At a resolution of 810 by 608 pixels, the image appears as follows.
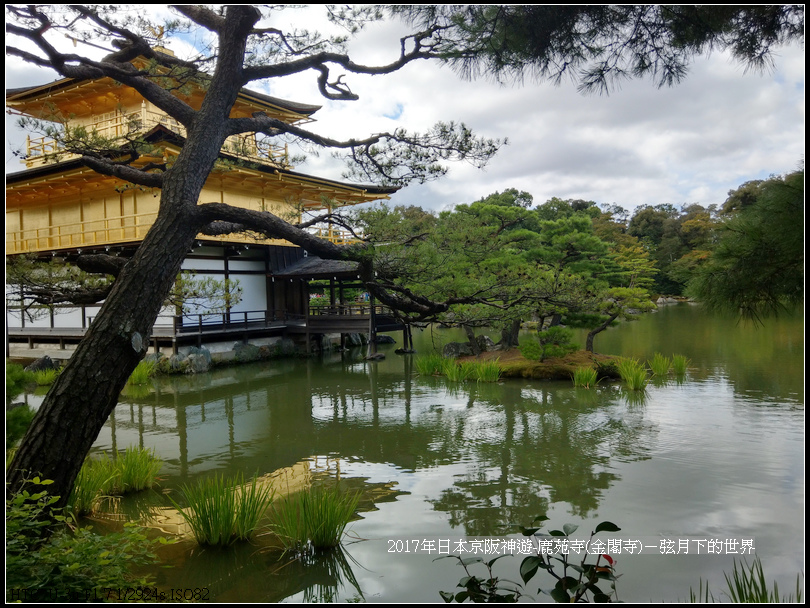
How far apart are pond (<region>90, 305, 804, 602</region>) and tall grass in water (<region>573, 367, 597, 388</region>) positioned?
28cm

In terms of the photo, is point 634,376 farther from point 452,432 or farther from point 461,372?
point 452,432

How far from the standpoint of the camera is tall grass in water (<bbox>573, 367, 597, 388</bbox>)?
8527 millimetres

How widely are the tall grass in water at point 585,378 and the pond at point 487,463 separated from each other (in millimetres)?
281

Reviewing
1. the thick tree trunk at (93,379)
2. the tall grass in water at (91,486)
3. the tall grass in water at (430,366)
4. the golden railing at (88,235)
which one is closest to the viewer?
the thick tree trunk at (93,379)

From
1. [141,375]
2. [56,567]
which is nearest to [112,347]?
[56,567]

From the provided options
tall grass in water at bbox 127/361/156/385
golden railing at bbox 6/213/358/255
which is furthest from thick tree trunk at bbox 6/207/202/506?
golden railing at bbox 6/213/358/255

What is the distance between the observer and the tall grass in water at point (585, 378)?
336 inches

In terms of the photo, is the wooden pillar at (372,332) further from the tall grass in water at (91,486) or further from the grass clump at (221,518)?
the grass clump at (221,518)

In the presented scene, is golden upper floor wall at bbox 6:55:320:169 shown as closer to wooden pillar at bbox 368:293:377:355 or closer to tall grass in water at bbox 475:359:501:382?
wooden pillar at bbox 368:293:377:355

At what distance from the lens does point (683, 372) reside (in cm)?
902

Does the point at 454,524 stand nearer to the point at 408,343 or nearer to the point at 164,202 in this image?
the point at 164,202

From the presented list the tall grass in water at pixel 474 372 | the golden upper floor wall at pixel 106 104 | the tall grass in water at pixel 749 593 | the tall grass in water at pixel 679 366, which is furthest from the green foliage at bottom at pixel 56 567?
the golden upper floor wall at pixel 106 104

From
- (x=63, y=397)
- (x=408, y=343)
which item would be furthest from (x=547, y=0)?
(x=408, y=343)

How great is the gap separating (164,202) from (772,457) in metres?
5.42
